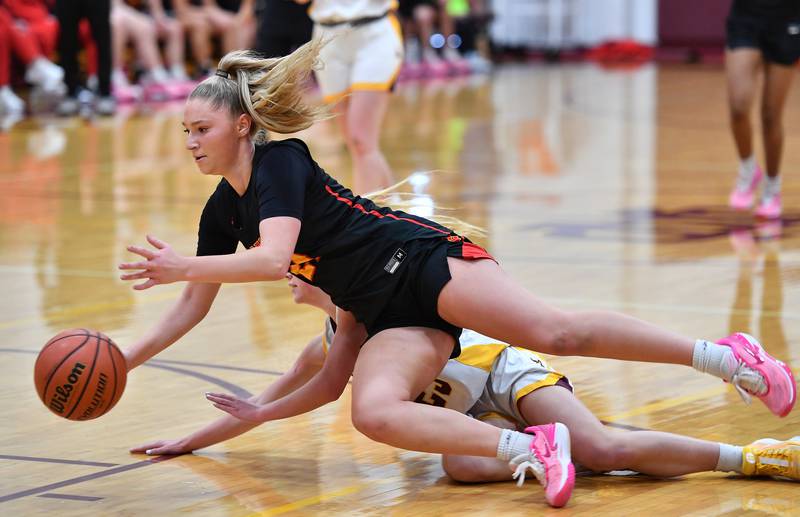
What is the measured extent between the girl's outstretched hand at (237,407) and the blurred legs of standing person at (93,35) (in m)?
9.83

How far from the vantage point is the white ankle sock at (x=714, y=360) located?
3.12m

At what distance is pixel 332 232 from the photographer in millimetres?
3186

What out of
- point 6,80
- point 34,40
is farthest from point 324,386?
point 34,40

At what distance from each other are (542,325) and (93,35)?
10258mm

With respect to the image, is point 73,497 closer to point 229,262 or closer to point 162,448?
point 162,448

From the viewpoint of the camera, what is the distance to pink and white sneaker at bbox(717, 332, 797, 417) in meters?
3.12

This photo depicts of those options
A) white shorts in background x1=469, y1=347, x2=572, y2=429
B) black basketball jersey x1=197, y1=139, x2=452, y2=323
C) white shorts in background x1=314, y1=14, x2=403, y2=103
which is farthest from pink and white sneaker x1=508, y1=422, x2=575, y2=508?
white shorts in background x1=314, y1=14, x2=403, y2=103

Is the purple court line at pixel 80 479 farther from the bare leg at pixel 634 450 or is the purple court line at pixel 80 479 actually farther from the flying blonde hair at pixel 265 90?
the bare leg at pixel 634 450

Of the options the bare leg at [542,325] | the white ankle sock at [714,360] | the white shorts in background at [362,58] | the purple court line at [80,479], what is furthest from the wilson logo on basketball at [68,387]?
the white shorts in background at [362,58]

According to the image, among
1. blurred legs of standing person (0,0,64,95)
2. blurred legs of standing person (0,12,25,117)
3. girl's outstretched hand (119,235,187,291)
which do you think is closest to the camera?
girl's outstretched hand (119,235,187,291)

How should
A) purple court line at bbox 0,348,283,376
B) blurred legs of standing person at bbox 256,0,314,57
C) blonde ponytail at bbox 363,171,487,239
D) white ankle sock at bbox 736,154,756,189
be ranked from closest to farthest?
blonde ponytail at bbox 363,171,487,239, purple court line at bbox 0,348,283,376, white ankle sock at bbox 736,154,756,189, blurred legs of standing person at bbox 256,0,314,57

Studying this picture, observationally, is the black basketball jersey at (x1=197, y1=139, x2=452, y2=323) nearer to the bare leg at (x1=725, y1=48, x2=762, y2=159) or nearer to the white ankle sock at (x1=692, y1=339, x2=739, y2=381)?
the white ankle sock at (x1=692, y1=339, x2=739, y2=381)

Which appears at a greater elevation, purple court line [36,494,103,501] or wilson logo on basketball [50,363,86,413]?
wilson logo on basketball [50,363,86,413]

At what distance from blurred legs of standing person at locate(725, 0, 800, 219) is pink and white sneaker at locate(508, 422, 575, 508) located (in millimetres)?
4357
